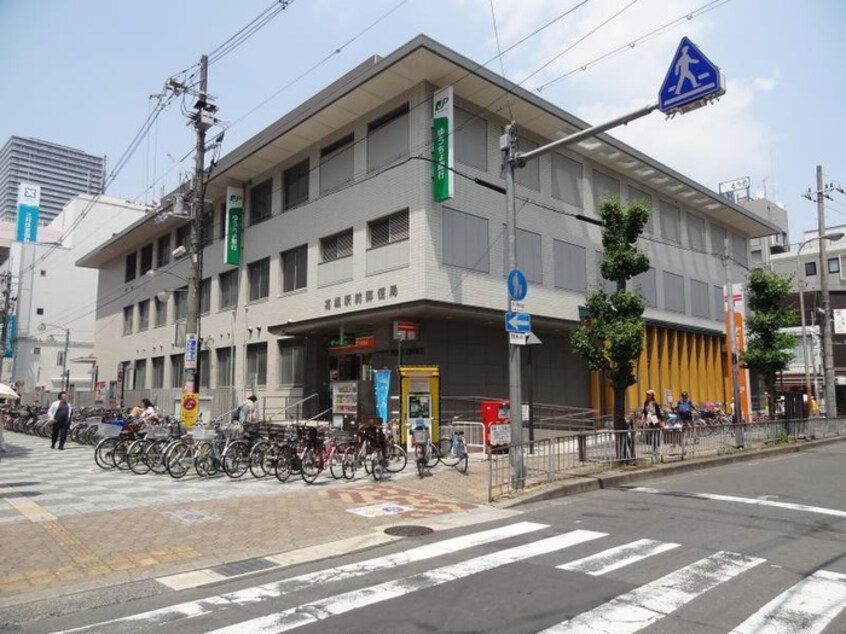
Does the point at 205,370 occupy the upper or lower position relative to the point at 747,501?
upper

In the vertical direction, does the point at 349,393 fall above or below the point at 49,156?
below

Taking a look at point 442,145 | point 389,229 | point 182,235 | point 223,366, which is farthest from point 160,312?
point 442,145

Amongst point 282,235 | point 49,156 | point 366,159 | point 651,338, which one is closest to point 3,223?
point 49,156

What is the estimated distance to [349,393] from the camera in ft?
67.1

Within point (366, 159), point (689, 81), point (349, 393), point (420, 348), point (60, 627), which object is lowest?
point (60, 627)

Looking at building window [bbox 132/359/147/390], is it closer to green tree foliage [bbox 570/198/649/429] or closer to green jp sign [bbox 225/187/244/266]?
green jp sign [bbox 225/187/244/266]

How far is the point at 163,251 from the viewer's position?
40.6 m

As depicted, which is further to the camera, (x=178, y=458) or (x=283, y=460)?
(x=178, y=458)

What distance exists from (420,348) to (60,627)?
1692 centimetres

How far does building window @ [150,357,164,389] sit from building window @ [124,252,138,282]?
315 inches

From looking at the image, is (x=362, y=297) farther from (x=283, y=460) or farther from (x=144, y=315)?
(x=144, y=315)

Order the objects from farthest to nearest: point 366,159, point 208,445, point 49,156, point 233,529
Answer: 1. point 49,156
2. point 366,159
3. point 208,445
4. point 233,529

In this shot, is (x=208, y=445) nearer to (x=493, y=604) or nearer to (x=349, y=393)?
(x=349, y=393)

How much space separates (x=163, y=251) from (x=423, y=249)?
2615cm
